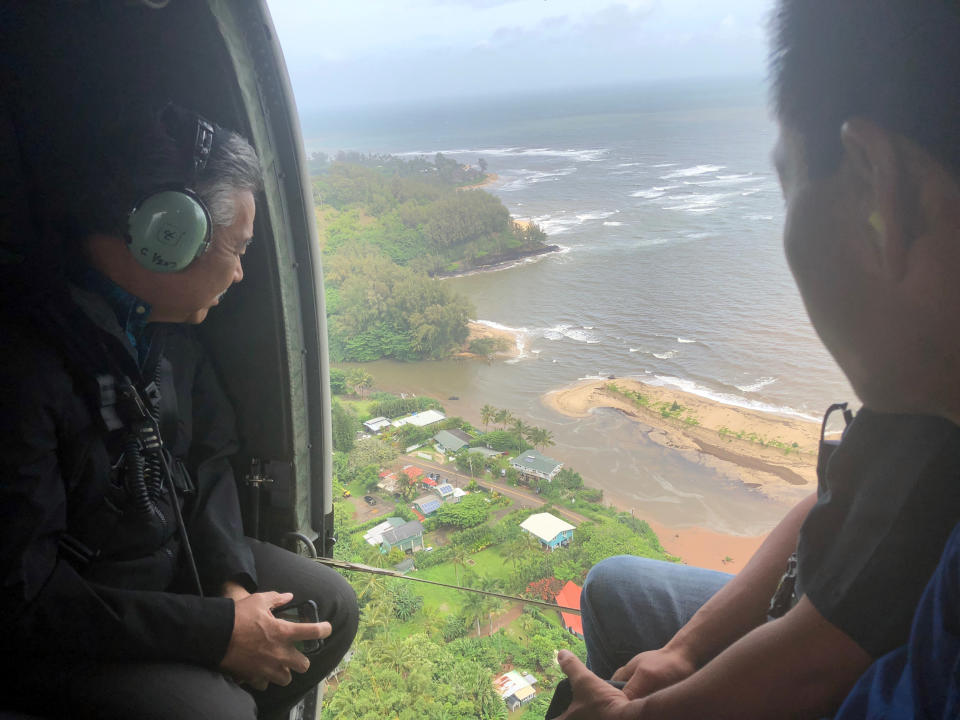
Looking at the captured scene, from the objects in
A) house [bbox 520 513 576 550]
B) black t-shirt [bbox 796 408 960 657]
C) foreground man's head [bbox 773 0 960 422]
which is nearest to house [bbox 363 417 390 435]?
house [bbox 520 513 576 550]

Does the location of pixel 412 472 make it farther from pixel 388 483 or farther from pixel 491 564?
pixel 491 564

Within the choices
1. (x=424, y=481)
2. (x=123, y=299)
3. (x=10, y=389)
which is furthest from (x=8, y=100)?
(x=424, y=481)

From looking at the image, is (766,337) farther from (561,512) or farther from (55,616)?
(55,616)

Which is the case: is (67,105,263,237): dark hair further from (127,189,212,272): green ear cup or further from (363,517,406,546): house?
(363,517,406,546): house

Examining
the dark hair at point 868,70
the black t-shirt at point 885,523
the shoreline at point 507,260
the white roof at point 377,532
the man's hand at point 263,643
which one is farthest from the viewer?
the shoreline at point 507,260

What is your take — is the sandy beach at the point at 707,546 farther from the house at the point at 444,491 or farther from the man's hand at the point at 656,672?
the house at the point at 444,491

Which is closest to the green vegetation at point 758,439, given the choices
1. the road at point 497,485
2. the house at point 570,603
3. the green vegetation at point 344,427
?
the road at point 497,485

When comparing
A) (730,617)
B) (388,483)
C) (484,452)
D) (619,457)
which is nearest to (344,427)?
(388,483)
